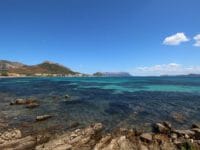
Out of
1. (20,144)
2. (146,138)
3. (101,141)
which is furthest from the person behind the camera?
(146,138)

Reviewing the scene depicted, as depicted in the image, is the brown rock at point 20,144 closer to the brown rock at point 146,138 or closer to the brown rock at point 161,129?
the brown rock at point 146,138

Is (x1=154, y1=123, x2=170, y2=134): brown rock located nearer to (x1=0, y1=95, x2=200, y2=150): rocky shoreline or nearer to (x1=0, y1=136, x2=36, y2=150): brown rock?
(x1=0, y1=95, x2=200, y2=150): rocky shoreline

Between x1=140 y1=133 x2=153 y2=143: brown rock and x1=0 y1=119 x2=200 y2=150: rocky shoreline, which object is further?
x1=140 y1=133 x2=153 y2=143: brown rock

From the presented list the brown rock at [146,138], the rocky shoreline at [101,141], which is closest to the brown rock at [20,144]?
the rocky shoreline at [101,141]

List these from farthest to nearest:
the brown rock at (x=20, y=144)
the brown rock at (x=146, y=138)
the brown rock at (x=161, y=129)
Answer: the brown rock at (x=161, y=129) < the brown rock at (x=146, y=138) < the brown rock at (x=20, y=144)

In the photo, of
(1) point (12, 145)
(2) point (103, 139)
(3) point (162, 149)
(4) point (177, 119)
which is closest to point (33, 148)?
(1) point (12, 145)

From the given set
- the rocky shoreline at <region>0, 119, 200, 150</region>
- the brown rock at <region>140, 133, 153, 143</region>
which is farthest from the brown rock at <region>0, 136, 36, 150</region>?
the brown rock at <region>140, 133, 153, 143</region>

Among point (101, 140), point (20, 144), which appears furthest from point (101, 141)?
point (20, 144)

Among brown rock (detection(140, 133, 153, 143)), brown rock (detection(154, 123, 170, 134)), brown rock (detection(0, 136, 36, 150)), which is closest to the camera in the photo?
brown rock (detection(0, 136, 36, 150))

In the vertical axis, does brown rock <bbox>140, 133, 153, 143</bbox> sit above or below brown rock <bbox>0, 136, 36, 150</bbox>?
above

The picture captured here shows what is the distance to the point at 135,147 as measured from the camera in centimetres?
1741

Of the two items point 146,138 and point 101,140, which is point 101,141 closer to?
point 101,140

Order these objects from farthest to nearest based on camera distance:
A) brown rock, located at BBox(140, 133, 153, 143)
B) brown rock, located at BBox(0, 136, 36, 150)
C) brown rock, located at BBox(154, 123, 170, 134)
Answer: brown rock, located at BBox(154, 123, 170, 134), brown rock, located at BBox(140, 133, 153, 143), brown rock, located at BBox(0, 136, 36, 150)

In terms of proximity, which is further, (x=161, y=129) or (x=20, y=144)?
(x=161, y=129)
